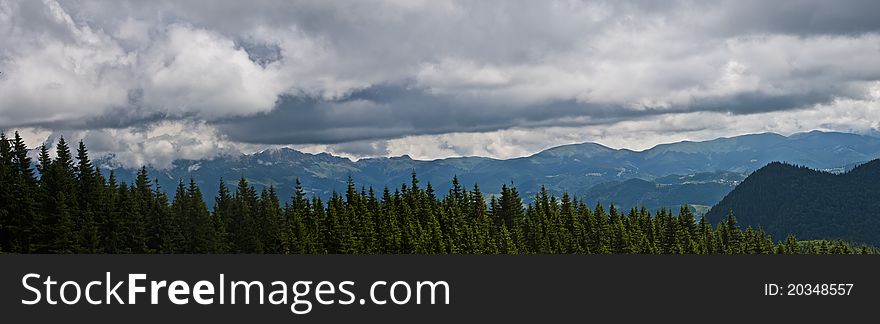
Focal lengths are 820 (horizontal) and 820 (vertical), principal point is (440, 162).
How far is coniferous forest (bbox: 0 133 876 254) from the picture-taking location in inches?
4163

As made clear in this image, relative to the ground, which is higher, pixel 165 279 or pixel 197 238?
pixel 165 279

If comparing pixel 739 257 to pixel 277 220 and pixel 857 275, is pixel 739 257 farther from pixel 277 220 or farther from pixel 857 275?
pixel 277 220

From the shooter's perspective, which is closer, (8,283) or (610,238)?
(8,283)

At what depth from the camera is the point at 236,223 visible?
15662 centimetres

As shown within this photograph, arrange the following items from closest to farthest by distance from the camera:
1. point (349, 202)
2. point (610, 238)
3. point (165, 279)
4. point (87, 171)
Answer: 1. point (165, 279)
2. point (87, 171)
3. point (349, 202)
4. point (610, 238)

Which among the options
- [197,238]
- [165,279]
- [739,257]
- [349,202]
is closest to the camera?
[165,279]

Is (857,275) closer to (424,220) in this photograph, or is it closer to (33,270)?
(33,270)

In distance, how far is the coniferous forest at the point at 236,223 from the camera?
4163 inches

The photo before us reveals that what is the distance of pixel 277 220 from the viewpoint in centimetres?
15275

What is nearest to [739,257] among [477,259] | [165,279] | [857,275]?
[857,275]

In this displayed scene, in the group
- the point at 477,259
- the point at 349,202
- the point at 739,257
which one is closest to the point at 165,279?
the point at 477,259

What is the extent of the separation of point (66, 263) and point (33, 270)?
4.87 ft

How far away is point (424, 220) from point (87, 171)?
7337cm

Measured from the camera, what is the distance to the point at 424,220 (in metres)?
177
